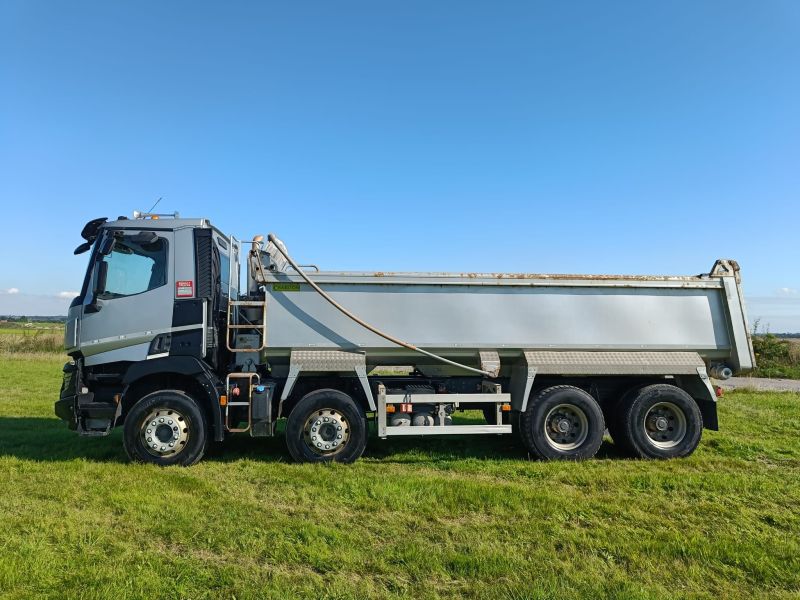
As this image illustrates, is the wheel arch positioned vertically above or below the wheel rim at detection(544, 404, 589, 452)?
above

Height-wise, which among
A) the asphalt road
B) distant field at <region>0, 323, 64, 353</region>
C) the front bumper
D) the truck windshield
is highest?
the truck windshield

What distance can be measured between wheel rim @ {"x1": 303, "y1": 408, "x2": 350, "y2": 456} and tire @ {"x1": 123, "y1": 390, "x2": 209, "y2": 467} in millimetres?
1306

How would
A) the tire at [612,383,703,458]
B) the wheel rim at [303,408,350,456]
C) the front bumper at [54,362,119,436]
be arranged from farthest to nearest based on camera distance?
the tire at [612,383,703,458]
the wheel rim at [303,408,350,456]
the front bumper at [54,362,119,436]

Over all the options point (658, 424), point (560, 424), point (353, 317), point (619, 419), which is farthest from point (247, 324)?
point (658, 424)

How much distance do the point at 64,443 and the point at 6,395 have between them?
23.9ft

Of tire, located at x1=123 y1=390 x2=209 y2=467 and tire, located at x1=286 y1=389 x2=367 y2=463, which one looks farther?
tire, located at x1=286 y1=389 x2=367 y2=463

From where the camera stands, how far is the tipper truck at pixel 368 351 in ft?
20.9


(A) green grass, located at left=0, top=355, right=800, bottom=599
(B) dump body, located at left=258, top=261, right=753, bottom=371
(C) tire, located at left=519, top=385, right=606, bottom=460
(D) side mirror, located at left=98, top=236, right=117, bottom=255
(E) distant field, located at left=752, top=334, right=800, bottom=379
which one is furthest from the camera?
(E) distant field, located at left=752, top=334, right=800, bottom=379

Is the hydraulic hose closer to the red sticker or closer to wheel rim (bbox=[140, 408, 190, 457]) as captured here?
the red sticker

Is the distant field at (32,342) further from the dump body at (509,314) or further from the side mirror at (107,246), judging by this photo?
the dump body at (509,314)

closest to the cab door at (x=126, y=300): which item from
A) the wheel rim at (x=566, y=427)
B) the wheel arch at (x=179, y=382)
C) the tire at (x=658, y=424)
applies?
the wheel arch at (x=179, y=382)

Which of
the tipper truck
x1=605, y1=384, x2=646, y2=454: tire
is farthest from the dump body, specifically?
x1=605, y1=384, x2=646, y2=454: tire

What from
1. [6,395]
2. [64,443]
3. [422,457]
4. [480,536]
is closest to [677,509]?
[480,536]

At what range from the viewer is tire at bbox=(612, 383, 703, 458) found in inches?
271
